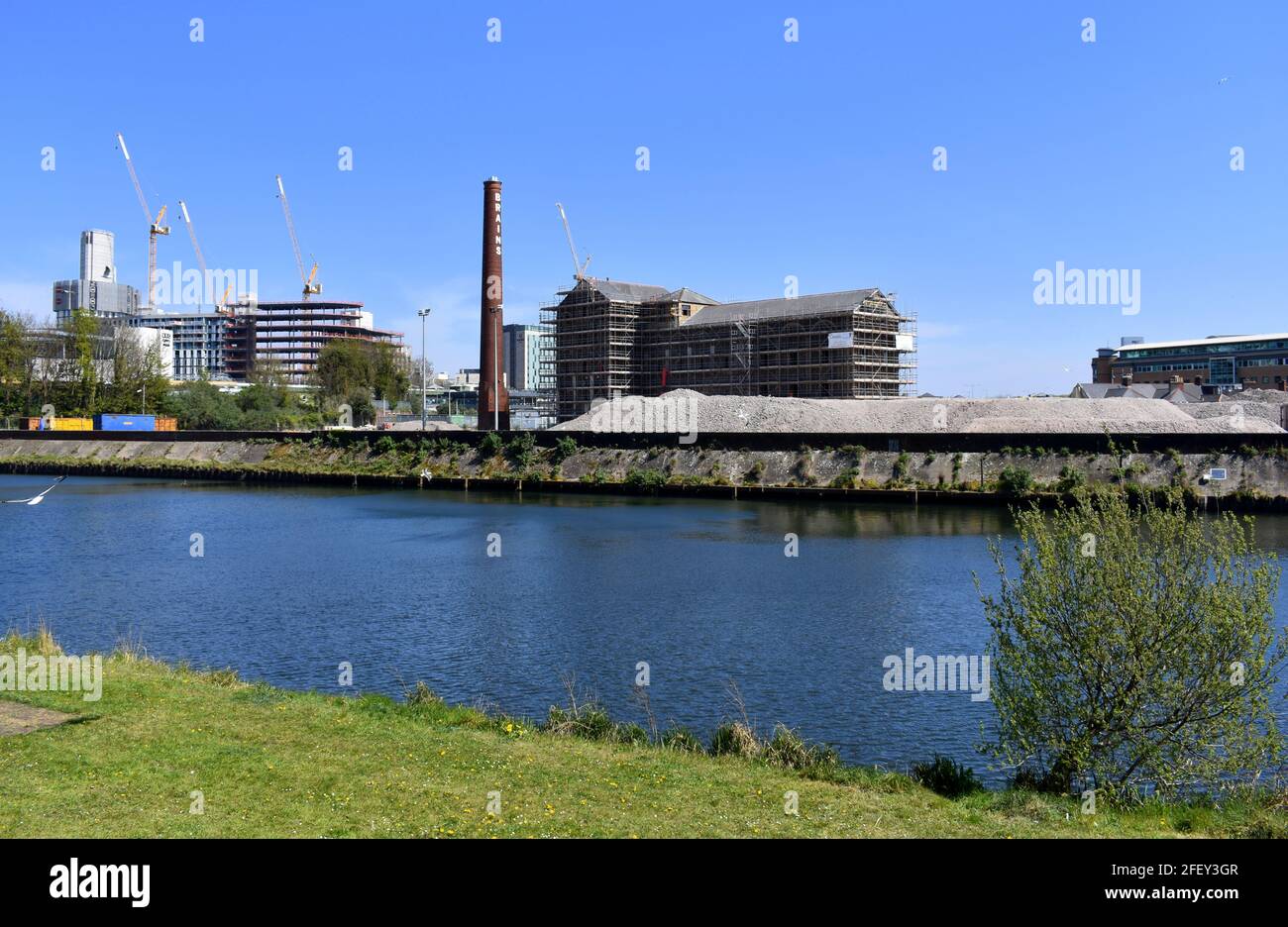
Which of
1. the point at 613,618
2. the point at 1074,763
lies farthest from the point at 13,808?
Result: the point at 613,618

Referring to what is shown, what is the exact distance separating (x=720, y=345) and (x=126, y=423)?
227 feet

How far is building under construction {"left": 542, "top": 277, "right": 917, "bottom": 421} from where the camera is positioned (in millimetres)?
102750

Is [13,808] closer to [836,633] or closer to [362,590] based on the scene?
[836,633]

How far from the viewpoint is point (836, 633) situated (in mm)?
27938

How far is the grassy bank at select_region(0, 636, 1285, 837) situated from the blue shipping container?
110312mm

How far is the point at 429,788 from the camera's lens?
1250 cm
